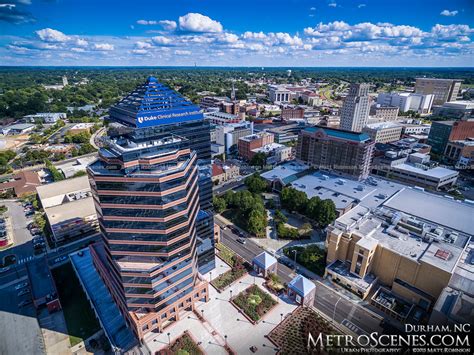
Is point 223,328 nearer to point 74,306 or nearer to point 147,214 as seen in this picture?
point 147,214

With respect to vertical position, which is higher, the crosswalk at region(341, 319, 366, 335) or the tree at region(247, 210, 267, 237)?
the tree at region(247, 210, 267, 237)

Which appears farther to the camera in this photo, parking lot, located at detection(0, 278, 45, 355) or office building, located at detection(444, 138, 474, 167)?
office building, located at detection(444, 138, 474, 167)

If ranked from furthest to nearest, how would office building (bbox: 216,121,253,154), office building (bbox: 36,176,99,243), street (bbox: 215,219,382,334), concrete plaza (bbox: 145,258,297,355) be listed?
office building (bbox: 216,121,253,154), office building (bbox: 36,176,99,243), street (bbox: 215,219,382,334), concrete plaza (bbox: 145,258,297,355)

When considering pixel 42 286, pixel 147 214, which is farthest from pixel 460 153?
pixel 42 286

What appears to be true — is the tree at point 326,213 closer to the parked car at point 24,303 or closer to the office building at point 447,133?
the parked car at point 24,303

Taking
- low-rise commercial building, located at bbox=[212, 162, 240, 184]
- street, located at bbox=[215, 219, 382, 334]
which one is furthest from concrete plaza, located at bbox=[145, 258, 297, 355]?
low-rise commercial building, located at bbox=[212, 162, 240, 184]

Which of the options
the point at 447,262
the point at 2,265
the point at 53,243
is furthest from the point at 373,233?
the point at 2,265

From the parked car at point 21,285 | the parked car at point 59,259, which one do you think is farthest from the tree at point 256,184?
the parked car at point 21,285

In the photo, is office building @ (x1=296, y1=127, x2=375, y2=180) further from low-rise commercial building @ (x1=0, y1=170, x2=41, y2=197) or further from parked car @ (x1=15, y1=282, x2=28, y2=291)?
low-rise commercial building @ (x1=0, y1=170, x2=41, y2=197)
